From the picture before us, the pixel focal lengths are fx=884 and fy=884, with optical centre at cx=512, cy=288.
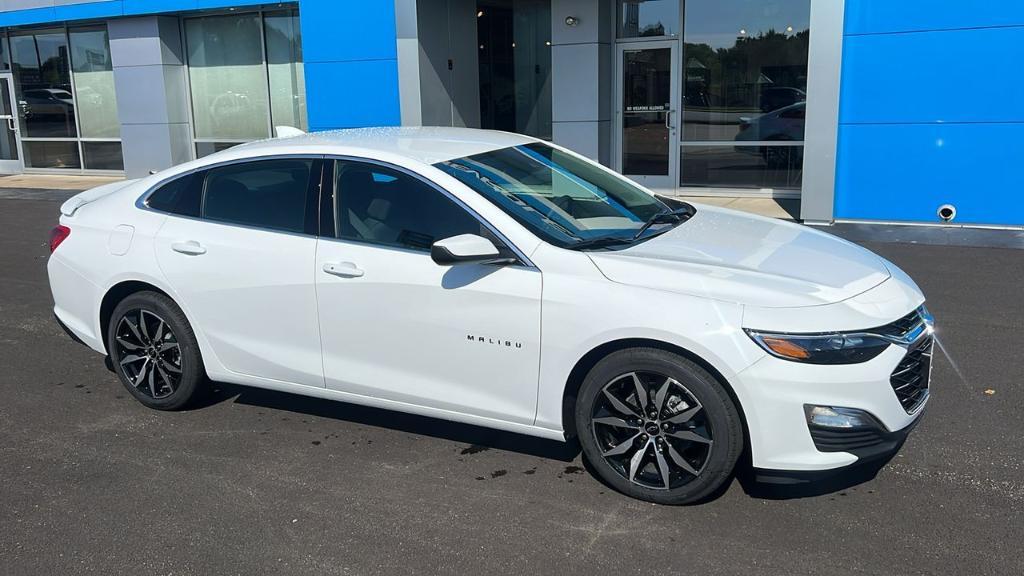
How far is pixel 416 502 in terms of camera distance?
4062 mm

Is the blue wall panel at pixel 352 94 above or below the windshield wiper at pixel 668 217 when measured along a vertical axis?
above

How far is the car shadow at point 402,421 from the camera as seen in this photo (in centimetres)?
466

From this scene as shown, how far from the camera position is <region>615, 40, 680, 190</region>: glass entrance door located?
14023 mm

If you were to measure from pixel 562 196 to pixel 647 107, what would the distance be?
32.9 feet

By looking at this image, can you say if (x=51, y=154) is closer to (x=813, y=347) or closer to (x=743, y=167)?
(x=743, y=167)

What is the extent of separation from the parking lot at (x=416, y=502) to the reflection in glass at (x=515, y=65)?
1139 cm

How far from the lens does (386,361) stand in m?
4.43

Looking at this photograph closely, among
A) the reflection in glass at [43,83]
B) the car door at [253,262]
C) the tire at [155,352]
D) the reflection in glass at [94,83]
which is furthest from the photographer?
the reflection in glass at [43,83]

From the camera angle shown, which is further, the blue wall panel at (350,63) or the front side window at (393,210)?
the blue wall panel at (350,63)

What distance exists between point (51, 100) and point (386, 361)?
18857 mm

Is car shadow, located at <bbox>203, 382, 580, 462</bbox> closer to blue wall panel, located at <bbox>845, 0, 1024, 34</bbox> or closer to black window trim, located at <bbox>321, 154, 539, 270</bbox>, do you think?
black window trim, located at <bbox>321, 154, 539, 270</bbox>

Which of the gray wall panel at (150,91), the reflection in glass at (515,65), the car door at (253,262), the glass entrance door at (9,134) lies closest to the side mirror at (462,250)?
the car door at (253,262)

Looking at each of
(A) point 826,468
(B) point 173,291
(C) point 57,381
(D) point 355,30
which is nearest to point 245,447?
(B) point 173,291

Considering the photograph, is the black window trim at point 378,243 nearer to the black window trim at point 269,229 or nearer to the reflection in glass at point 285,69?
the black window trim at point 269,229
